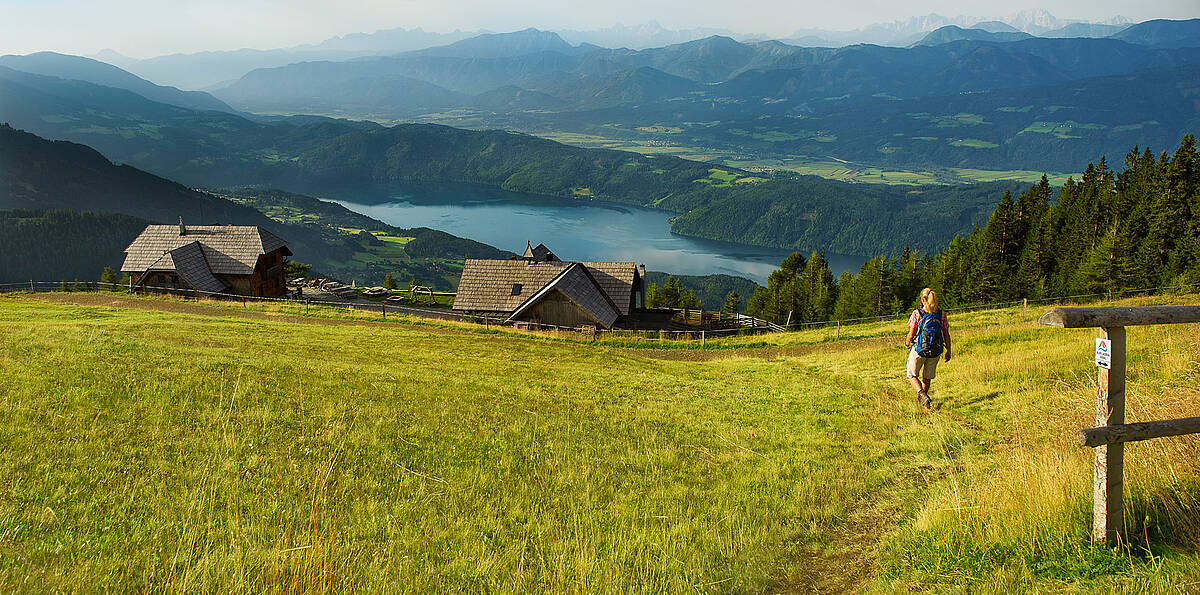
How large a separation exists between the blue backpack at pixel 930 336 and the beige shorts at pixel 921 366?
186 millimetres

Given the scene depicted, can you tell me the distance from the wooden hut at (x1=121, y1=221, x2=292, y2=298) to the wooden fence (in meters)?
51.6

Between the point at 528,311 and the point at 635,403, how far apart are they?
2784 cm

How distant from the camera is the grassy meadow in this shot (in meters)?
5.20

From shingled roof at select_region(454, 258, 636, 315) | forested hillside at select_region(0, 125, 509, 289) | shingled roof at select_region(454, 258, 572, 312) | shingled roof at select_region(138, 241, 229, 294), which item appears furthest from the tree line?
forested hillside at select_region(0, 125, 509, 289)

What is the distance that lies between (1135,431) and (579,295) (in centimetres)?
3612

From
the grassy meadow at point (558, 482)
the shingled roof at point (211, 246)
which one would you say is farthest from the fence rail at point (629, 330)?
the grassy meadow at point (558, 482)

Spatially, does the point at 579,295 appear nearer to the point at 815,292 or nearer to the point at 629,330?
the point at 629,330

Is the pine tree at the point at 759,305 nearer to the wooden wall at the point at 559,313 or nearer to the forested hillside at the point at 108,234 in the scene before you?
the wooden wall at the point at 559,313

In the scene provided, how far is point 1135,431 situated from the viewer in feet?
15.3

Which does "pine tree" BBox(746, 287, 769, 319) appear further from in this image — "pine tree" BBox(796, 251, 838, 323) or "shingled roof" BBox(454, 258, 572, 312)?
"shingled roof" BBox(454, 258, 572, 312)

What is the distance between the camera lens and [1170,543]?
4.91 meters

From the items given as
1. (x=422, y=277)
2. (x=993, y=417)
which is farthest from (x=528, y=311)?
(x=422, y=277)

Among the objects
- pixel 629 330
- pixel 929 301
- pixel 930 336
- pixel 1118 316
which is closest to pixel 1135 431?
pixel 1118 316

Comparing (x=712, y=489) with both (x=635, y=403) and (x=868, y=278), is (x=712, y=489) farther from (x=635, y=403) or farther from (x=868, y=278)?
(x=868, y=278)
